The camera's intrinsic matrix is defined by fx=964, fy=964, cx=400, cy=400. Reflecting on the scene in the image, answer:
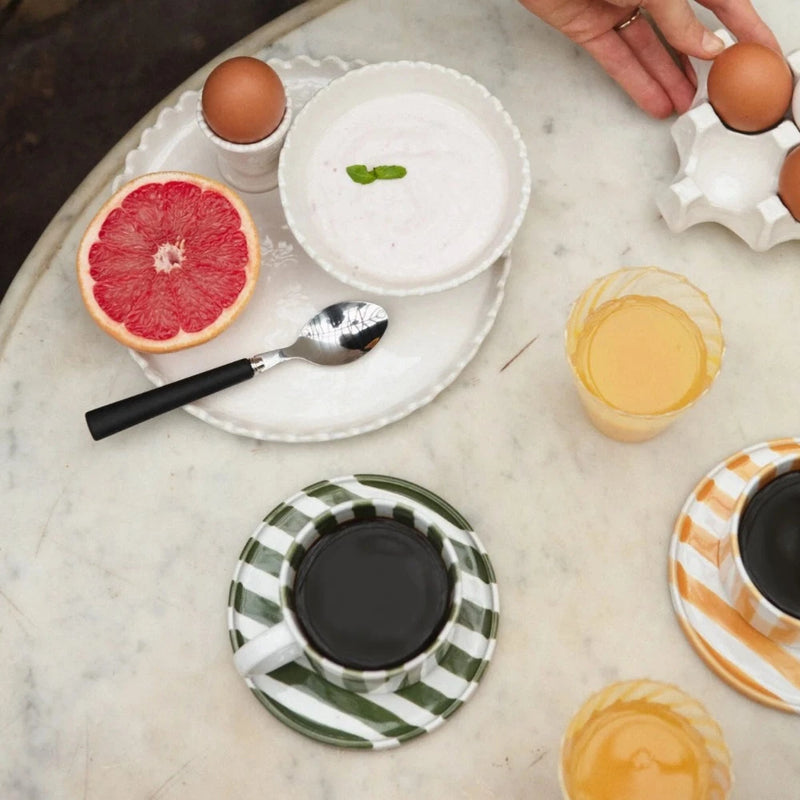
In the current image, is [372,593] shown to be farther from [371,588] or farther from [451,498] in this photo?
[451,498]

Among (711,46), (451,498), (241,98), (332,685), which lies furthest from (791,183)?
(332,685)

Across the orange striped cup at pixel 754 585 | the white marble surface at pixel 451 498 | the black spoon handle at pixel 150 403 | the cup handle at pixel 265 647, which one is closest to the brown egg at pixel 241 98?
the white marble surface at pixel 451 498

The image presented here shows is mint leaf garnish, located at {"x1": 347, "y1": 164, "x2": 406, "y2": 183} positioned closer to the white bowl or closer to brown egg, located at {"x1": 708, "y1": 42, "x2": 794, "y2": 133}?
the white bowl

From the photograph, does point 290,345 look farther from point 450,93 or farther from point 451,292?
point 450,93

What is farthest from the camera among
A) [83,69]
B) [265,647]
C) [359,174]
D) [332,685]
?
[83,69]

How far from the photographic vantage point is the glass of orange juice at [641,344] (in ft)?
3.46

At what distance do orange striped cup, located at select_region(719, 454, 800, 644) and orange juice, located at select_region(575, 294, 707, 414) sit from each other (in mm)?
133

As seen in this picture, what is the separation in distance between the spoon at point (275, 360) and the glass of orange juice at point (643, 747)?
0.46m

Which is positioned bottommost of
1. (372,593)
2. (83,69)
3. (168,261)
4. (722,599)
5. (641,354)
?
(722,599)

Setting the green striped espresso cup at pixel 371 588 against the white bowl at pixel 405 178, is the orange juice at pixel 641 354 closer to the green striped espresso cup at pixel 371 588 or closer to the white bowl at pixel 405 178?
the white bowl at pixel 405 178

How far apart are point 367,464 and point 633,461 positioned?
0.30 metres

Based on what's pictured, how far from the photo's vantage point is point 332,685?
101 cm

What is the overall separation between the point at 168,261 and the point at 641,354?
0.54 metres

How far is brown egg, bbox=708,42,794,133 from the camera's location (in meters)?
1.06
